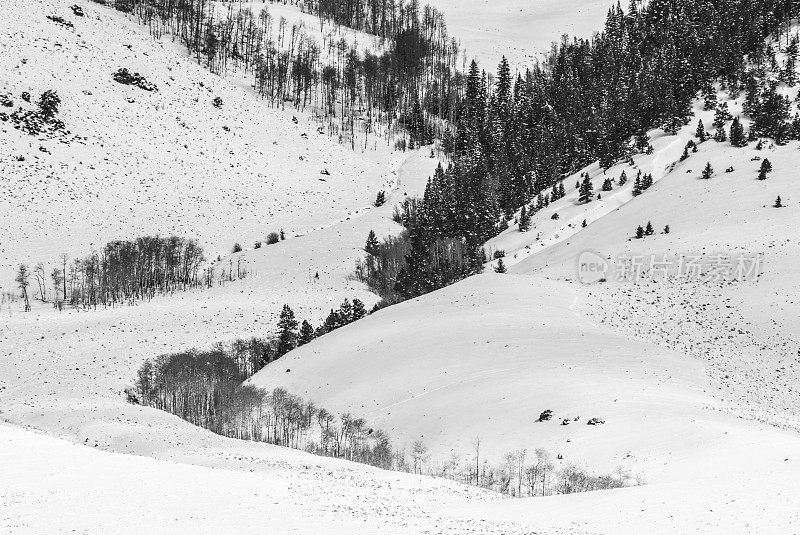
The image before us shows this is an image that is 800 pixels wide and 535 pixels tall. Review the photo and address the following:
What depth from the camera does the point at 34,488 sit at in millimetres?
31359

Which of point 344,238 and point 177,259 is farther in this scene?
point 344,238

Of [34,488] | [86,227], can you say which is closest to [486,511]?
[34,488]

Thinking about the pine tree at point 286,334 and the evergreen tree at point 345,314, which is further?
the evergreen tree at point 345,314

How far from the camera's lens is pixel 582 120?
516 ft

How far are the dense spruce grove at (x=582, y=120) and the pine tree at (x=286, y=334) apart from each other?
950 inches

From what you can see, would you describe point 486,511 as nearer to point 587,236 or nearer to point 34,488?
point 34,488

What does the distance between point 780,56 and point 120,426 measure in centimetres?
15814

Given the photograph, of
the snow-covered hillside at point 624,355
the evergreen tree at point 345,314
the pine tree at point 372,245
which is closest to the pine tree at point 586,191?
the snow-covered hillside at point 624,355

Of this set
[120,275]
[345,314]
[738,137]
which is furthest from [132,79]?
[738,137]

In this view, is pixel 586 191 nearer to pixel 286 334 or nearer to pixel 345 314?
pixel 345 314

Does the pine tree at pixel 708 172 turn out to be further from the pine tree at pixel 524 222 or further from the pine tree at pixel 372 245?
the pine tree at pixel 372 245

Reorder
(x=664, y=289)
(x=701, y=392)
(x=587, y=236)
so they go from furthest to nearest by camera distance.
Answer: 1. (x=587, y=236)
2. (x=664, y=289)
3. (x=701, y=392)

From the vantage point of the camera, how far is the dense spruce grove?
133 metres

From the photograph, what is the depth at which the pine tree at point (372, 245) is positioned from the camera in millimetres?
138500
